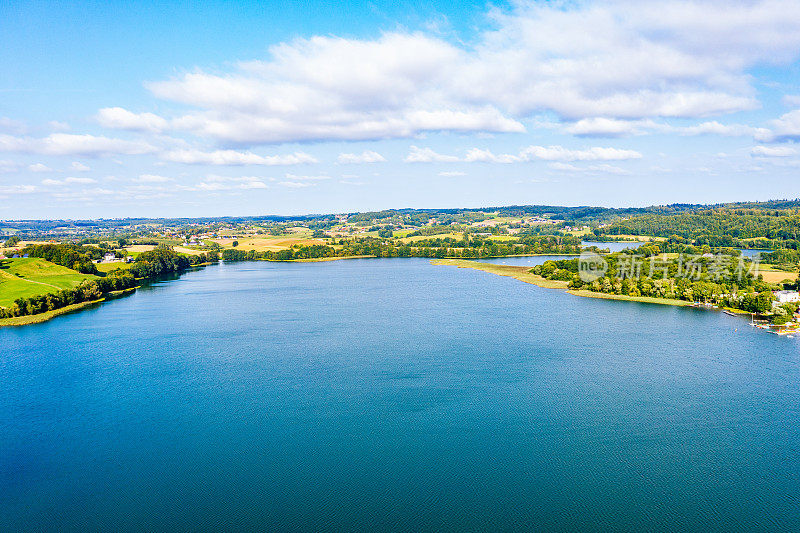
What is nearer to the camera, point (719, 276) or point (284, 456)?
point (284, 456)

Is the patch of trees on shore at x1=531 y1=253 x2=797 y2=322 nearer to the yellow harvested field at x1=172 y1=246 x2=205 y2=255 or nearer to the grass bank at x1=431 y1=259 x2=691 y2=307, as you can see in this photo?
the grass bank at x1=431 y1=259 x2=691 y2=307

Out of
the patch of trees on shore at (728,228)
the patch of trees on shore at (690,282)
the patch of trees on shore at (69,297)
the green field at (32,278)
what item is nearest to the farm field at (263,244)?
the green field at (32,278)

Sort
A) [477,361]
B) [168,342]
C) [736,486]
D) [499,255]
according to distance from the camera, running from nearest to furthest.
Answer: [736,486], [477,361], [168,342], [499,255]

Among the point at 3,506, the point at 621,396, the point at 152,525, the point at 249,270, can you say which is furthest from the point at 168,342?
the point at 249,270

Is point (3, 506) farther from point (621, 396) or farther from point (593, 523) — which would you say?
point (621, 396)

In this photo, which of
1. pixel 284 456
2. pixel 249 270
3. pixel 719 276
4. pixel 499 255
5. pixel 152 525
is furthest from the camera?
pixel 499 255

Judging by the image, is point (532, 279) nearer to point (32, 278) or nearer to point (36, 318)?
point (36, 318)

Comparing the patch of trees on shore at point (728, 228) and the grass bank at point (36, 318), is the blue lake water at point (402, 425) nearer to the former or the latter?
the grass bank at point (36, 318)
